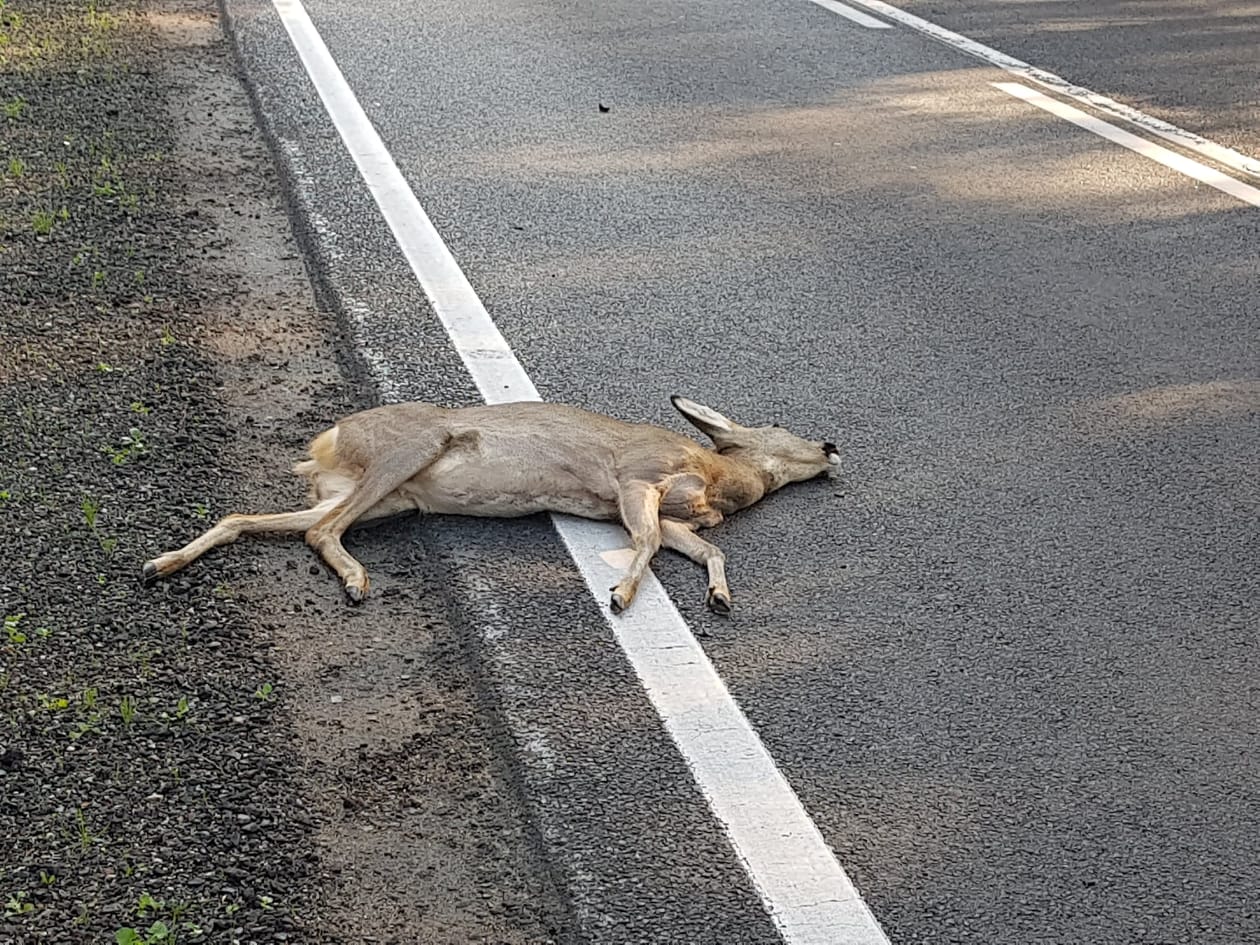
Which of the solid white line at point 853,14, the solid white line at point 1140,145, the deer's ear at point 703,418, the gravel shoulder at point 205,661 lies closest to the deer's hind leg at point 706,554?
the deer's ear at point 703,418

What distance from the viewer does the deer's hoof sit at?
4266mm

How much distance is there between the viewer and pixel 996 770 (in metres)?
3.62

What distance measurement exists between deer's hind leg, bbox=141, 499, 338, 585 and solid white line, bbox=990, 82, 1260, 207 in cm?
497

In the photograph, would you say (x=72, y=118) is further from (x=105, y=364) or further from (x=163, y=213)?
(x=105, y=364)

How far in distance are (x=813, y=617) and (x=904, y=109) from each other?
5.55m

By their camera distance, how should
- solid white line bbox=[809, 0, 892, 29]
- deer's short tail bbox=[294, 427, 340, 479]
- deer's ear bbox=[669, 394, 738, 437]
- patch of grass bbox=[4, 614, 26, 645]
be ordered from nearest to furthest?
patch of grass bbox=[4, 614, 26, 645], deer's short tail bbox=[294, 427, 340, 479], deer's ear bbox=[669, 394, 738, 437], solid white line bbox=[809, 0, 892, 29]

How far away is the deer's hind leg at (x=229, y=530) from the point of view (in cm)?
425

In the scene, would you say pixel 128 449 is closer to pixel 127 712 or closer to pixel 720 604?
pixel 127 712

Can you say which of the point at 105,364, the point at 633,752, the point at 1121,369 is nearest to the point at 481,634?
the point at 633,752

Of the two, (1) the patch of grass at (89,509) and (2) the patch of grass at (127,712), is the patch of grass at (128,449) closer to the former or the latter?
(1) the patch of grass at (89,509)

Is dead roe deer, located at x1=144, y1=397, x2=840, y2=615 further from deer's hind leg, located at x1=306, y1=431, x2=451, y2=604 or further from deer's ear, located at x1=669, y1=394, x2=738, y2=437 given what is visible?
deer's ear, located at x1=669, y1=394, x2=738, y2=437

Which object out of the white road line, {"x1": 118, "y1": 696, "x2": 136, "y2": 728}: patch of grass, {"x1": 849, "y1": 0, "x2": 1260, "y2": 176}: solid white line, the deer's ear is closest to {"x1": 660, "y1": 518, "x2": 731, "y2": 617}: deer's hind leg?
the white road line

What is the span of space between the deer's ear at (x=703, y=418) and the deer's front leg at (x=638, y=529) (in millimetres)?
401

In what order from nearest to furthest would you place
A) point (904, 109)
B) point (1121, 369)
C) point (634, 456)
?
1. point (634, 456)
2. point (1121, 369)
3. point (904, 109)
